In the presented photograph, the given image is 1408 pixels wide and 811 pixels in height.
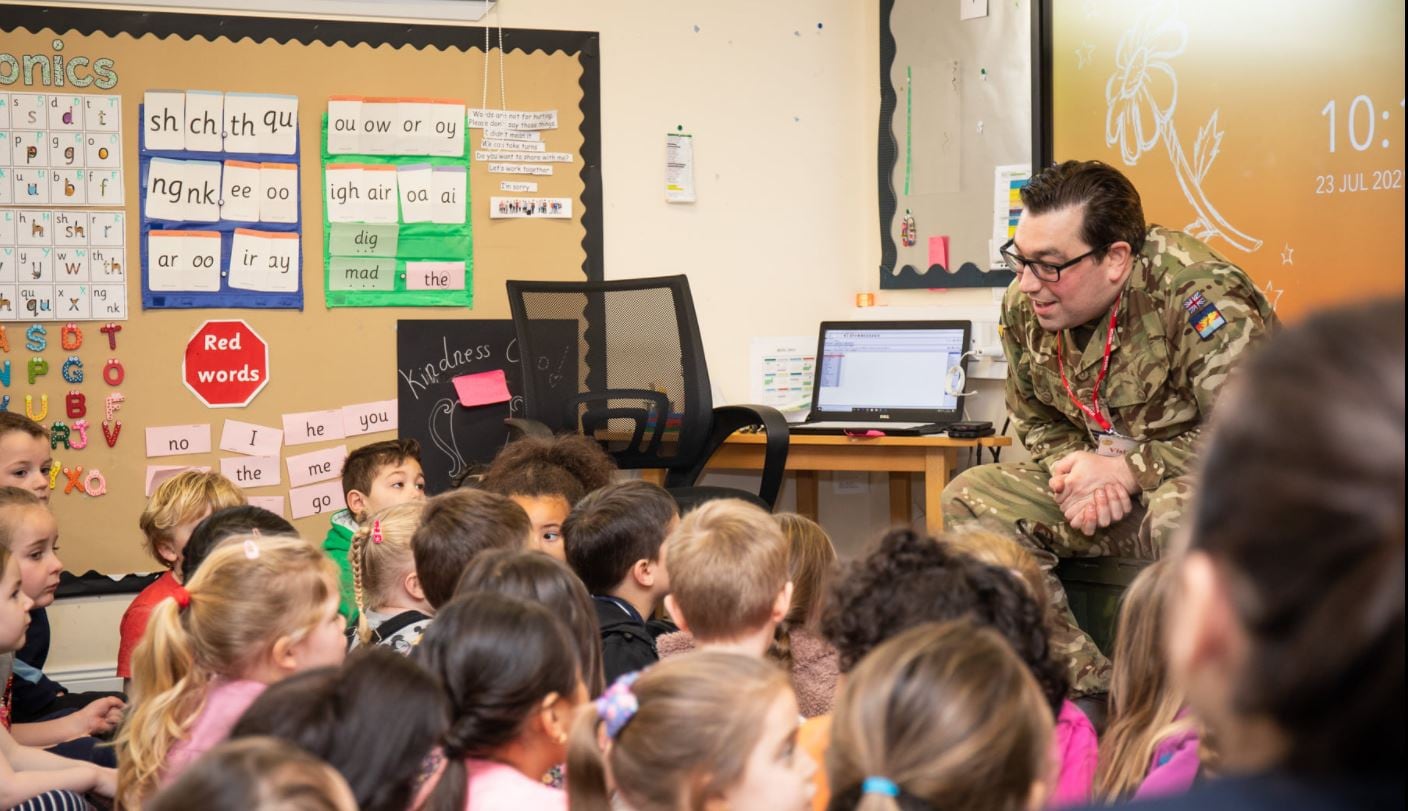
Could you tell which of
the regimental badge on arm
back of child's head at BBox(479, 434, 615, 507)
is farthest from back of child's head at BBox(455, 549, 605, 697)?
the regimental badge on arm

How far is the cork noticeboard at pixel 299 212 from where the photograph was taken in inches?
145

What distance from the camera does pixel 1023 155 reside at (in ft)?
12.5

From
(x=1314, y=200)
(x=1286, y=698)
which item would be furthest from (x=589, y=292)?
(x=1286, y=698)

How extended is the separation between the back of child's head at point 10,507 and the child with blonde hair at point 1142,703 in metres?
1.83

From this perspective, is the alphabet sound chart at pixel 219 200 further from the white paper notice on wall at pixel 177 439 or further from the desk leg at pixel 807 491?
the desk leg at pixel 807 491

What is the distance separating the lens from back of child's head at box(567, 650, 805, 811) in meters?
1.25

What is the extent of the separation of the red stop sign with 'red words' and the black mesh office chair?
829 millimetres

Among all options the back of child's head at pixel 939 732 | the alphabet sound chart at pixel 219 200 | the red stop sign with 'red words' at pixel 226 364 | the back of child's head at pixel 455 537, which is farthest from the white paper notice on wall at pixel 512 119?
the back of child's head at pixel 939 732

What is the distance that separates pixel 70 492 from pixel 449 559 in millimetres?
2082

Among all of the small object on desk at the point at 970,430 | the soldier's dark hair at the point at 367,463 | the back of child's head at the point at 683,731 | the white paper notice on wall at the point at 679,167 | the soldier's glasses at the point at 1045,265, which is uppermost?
the white paper notice on wall at the point at 679,167

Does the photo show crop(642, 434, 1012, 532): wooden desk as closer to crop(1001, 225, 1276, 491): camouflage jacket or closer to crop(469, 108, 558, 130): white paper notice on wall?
crop(1001, 225, 1276, 491): camouflage jacket

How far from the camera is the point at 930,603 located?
1.48 meters

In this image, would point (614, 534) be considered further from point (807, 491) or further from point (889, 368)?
Answer: point (807, 491)

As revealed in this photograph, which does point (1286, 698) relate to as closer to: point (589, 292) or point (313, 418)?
point (589, 292)
